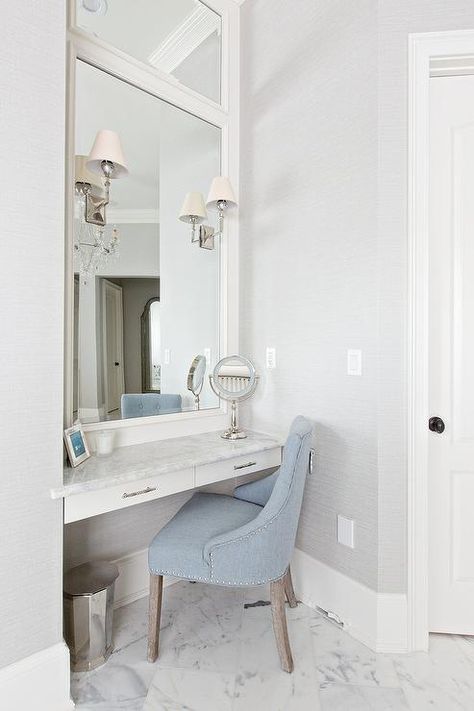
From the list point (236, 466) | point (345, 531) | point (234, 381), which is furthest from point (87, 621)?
point (234, 381)

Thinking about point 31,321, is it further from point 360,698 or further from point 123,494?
point 360,698

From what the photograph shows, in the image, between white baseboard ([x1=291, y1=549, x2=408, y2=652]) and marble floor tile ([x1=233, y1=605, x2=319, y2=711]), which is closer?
marble floor tile ([x1=233, y1=605, x2=319, y2=711])

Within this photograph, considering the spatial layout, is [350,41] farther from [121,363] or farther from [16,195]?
[121,363]

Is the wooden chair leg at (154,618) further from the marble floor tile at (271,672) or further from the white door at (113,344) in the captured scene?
the white door at (113,344)

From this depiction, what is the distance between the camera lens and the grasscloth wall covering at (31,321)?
4.32 ft

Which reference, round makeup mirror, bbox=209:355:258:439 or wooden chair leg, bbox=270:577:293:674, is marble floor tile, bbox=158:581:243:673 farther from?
round makeup mirror, bbox=209:355:258:439

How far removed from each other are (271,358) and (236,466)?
2.07ft

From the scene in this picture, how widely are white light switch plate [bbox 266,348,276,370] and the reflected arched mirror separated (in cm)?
59

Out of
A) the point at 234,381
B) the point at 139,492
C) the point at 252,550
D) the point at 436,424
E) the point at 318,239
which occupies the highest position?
the point at 318,239

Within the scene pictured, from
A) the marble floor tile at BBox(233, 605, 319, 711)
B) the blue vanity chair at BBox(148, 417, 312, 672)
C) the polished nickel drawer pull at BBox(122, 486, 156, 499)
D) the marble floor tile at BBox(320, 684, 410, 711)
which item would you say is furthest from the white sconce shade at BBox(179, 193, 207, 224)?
the marble floor tile at BBox(320, 684, 410, 711)

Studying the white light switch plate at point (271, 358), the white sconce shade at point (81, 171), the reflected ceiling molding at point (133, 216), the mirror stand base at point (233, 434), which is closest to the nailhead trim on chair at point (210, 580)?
the mirror stand base at point (233, 434)

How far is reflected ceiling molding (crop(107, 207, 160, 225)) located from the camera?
198 cm

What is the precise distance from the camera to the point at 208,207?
225cm

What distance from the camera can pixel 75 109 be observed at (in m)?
1.81
